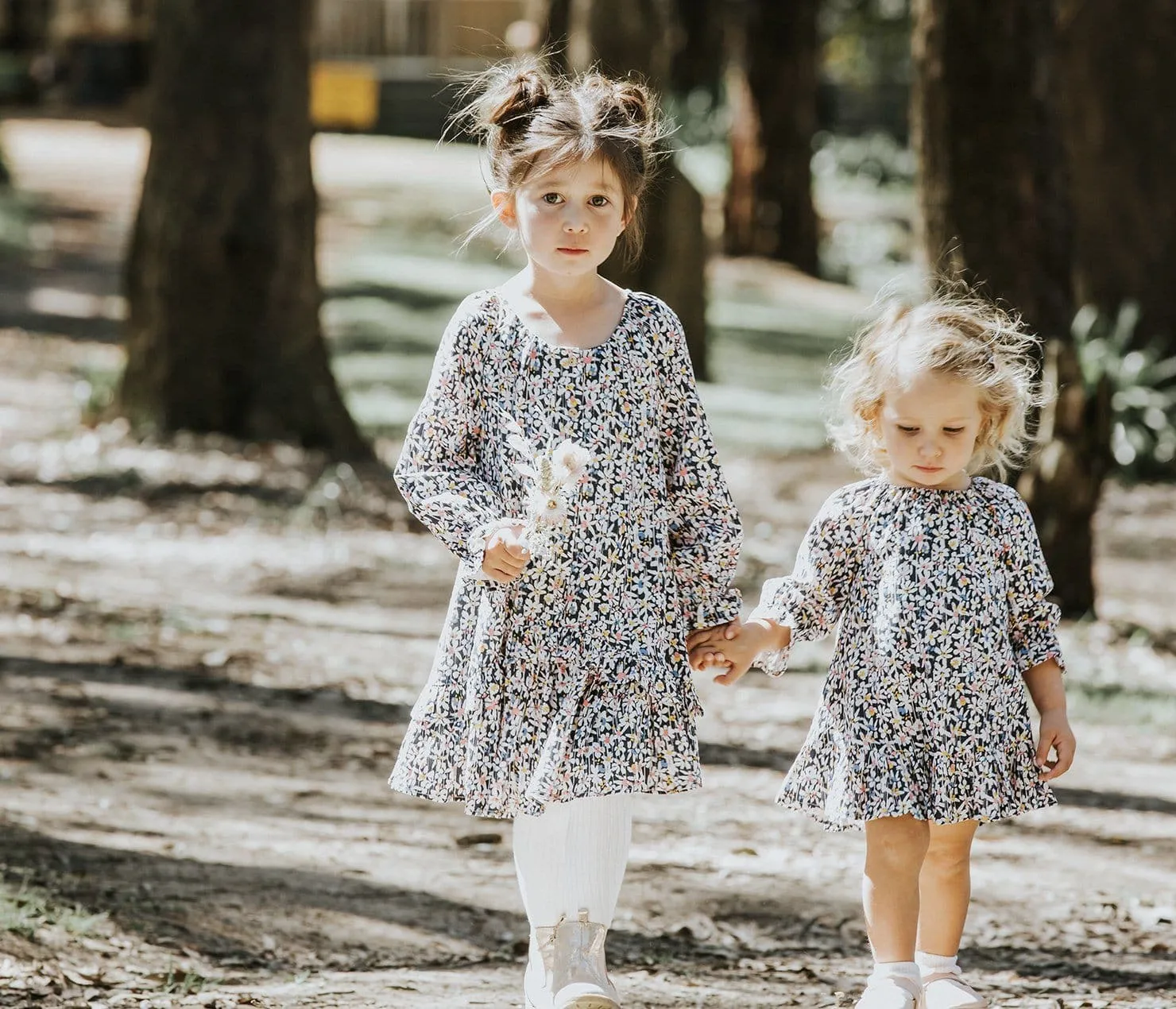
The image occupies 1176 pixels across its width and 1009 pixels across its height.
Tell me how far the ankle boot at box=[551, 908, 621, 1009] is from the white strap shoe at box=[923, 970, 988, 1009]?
62cm

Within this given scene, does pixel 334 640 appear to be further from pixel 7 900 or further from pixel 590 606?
pixel 590 606

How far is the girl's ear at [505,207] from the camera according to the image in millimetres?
3826

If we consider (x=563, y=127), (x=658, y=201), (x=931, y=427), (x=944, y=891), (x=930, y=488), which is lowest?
(x=944, y=891)

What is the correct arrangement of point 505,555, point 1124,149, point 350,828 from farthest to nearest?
point 1124,149 < point 350,828 < point 505,555

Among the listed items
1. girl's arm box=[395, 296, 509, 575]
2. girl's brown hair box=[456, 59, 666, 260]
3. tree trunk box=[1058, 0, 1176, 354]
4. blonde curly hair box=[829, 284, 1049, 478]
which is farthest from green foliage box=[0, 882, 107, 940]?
tree trunk box=[1058, 0, 1176, 354]

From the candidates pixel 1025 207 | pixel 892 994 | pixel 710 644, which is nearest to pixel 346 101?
pixel 1025 207

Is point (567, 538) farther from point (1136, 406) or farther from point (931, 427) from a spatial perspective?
point (1136, 406)

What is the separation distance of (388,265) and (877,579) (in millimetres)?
16475

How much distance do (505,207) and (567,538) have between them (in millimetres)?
701

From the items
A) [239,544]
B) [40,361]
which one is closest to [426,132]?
[40,361]

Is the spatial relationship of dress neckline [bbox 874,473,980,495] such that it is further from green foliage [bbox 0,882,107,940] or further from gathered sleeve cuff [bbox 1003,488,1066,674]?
green foliage [bbox 0,882,107,940]

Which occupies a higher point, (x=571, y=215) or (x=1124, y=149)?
(x=1124, y=149)

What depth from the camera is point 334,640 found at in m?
7.71

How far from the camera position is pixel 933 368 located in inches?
147
